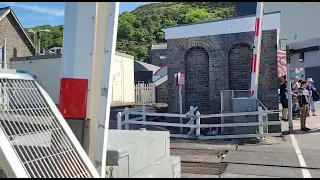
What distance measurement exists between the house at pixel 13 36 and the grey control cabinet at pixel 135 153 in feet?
96.3

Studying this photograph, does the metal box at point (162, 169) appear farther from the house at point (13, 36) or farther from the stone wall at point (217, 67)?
the house at point (13, 36)

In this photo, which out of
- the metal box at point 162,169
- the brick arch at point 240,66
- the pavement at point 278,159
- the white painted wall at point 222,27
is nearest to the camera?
the metal box at point 162,169

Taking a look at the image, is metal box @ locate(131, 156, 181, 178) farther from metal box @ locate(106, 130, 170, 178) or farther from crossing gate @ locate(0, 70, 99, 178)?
crossing gate @ locate(0, 70, 99, 178)

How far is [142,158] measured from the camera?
353cm

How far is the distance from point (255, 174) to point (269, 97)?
314 inches


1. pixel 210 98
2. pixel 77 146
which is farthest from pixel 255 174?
pixel 210 98

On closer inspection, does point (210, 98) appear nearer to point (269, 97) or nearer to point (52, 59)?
point (269, 97)

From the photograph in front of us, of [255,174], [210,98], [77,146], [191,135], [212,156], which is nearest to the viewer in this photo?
[77,146]

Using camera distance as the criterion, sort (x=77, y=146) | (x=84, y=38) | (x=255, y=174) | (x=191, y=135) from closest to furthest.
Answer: (x=77, y=146) → (x=84, y=38) → (x=255, y=174) → (x=191, y=135)

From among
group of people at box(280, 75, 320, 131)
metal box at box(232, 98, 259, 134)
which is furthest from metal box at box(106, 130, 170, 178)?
group of people at box(280, 75, 320, 131)

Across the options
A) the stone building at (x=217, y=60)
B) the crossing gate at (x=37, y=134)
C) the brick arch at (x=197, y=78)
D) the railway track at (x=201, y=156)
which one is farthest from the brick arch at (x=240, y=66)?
the crossing gate at (x=37, y=134)

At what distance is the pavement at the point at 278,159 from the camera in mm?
6945

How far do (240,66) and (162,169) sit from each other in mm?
12587

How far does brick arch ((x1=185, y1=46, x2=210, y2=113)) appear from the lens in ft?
53.3
